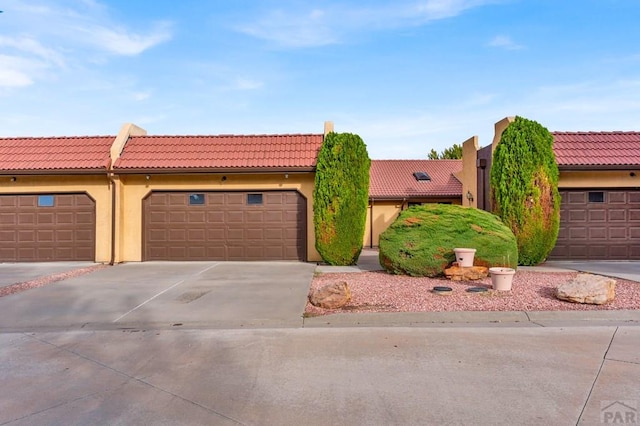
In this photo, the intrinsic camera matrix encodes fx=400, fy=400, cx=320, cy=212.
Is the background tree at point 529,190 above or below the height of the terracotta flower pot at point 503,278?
above

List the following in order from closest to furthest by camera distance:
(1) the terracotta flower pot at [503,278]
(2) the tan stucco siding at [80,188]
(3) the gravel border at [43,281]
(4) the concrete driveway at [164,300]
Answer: (4) the concrete driveway at [164,300] → (1) the terracotta flower pot at [503,278] → (3) the gravel border at [43,281] → (2) the tan stucco siding at [80,188]

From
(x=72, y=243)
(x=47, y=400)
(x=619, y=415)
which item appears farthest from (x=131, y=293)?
(x=619, y=415)

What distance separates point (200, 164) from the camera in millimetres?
13531

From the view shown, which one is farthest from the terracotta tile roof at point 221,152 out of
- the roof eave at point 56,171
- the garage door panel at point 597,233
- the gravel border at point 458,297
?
the garage door panel at point 597,233

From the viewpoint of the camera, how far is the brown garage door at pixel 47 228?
13.5m

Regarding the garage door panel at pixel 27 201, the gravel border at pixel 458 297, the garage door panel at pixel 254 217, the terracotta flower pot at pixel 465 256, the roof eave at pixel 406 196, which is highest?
the roof eave at pixel 406 196

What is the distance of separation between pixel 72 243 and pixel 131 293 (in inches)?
273

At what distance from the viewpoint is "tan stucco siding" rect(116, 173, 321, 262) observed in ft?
44.6

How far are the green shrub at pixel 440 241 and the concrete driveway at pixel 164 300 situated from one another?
91.1 inches

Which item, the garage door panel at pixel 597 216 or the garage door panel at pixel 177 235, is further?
the garage door panel at pixel 177 235

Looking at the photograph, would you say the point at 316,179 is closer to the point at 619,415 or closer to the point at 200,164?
the point at 200,164

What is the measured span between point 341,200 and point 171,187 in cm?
595

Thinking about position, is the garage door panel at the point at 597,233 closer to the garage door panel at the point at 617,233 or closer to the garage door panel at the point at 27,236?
the garage door panel at the point at 617,233

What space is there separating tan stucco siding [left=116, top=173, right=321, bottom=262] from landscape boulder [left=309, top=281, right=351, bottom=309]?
6.49 metres
